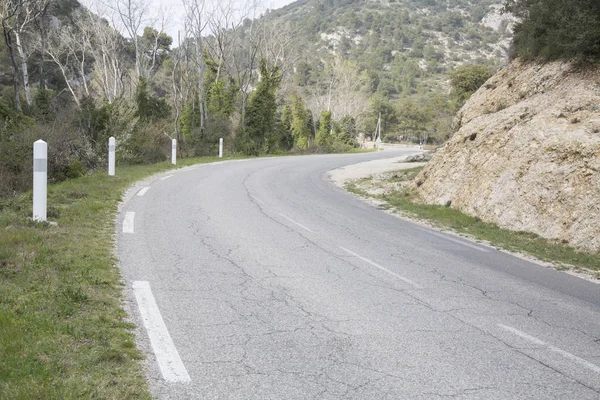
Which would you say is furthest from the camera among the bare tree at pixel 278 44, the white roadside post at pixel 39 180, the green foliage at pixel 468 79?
the bare tree at pixel 278 44

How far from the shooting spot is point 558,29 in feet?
47.7

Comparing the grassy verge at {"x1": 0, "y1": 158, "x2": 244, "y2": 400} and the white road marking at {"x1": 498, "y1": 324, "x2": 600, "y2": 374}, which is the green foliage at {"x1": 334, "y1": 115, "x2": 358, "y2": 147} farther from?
the white road marking at {"x1": 498, "y1": 324, "x2": 600, "y2": 374}

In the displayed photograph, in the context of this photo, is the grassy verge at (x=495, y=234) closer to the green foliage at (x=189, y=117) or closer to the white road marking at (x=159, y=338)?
the white road marking at (x=159, y=338)

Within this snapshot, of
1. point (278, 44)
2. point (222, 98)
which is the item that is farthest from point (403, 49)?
point (222, 98)

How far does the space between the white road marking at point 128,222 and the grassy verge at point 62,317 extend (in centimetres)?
34

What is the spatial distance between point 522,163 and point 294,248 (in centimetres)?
710

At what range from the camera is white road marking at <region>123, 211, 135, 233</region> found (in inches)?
347

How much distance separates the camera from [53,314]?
14.4 ft

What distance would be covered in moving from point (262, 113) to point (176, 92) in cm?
664

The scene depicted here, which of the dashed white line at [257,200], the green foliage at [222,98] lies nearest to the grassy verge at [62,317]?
the dashed white line at [257,200]

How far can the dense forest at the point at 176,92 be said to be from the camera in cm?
1756

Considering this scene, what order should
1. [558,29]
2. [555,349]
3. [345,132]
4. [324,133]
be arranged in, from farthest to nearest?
1. [345,132]
2. [324,133]
3. [558,29]
4. [555,349]

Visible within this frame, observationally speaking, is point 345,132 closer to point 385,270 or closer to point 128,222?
point 128,222

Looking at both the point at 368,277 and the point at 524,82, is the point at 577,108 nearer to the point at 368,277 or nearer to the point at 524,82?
the point at 524,82
